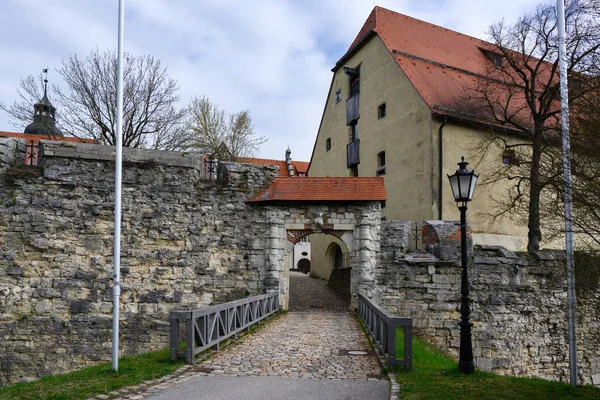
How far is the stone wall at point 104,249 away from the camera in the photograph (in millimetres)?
12828

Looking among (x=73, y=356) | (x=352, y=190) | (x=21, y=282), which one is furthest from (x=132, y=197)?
(x=352, y=190)

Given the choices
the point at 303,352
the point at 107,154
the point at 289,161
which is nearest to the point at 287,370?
the point at 303,352

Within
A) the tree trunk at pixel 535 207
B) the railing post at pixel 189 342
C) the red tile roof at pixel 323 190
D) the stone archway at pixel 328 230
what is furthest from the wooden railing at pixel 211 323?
the tree trunk at pixel 535 207

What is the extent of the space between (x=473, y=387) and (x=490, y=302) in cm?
826

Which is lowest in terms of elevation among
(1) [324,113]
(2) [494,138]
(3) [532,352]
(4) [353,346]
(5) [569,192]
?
(3) [532,352]

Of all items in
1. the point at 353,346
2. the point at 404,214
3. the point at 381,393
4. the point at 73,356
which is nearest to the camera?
the point at 381,393

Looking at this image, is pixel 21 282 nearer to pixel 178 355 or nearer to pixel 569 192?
pixel 178 355

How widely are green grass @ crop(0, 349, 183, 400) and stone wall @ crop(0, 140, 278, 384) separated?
19.4ft

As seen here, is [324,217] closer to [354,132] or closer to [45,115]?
[354,132]

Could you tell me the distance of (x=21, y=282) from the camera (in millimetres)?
12914

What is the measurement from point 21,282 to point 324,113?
59.2 ft

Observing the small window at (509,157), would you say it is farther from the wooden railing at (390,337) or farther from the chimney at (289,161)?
the chimney at (289,161)

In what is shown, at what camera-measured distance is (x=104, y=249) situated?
1349cm

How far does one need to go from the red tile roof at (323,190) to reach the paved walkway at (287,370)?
13.3 ft
